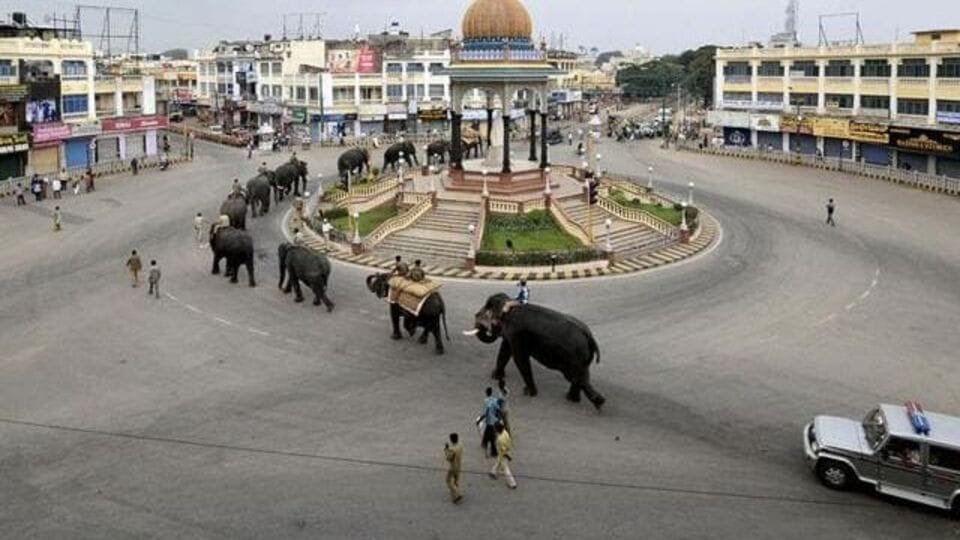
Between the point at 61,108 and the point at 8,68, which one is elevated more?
the point at 8,68

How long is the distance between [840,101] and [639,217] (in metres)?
35.8

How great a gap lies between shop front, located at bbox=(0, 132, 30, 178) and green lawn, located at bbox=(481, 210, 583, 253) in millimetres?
30588

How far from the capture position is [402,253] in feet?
113

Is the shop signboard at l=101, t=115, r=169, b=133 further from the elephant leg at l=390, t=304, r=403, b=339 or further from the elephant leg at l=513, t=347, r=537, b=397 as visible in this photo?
the elephant leg at l=513, t=347, r=537, b=397

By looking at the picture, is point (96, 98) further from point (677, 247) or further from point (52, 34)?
point (677, 247)

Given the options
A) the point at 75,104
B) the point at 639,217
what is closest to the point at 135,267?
the point at 639,217

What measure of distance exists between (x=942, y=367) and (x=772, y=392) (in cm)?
477

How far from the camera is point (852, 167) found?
5950 centimetres

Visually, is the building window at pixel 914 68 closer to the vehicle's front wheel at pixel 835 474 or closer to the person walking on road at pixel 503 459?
the vehicle's front wheel at pixel 835 474

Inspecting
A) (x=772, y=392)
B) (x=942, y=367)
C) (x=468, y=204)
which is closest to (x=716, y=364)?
(x=772, y=392)

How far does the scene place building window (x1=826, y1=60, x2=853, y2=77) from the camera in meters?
64.8

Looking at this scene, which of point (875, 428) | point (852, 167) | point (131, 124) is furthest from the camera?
point (131, 124)

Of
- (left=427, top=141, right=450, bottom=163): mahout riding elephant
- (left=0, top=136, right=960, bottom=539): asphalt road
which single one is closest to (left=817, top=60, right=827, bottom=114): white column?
(left=427, top=141, right=450, bottom=163): mahout riding elephant

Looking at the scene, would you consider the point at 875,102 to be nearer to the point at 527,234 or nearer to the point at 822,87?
the point at 822,87
